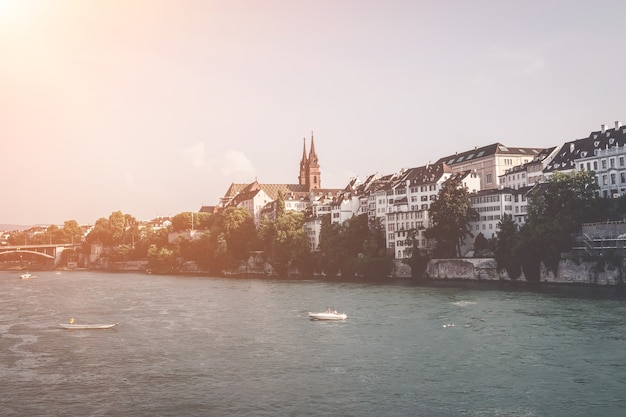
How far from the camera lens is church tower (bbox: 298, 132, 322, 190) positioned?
175m

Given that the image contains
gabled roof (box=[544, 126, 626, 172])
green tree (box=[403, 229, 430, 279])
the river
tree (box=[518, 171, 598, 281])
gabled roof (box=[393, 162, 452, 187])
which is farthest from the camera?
gabled roof (box=[393, 162, 452, 187])

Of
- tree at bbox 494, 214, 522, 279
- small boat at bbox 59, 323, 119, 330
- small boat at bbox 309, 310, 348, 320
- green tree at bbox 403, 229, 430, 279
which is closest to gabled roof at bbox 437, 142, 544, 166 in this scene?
green tree at bbox 403, 229, 430, 279

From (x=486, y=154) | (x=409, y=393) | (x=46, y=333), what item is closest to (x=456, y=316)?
(x=409, y=393)

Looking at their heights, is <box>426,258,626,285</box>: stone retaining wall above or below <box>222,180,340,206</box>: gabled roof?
below

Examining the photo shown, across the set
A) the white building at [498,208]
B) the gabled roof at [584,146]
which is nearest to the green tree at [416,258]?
the white building at [498,208]

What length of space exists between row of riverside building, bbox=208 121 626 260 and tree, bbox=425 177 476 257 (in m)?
2.53

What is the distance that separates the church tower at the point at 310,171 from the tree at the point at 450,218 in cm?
8584

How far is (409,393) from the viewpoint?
27.5 m

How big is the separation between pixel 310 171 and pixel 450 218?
93.8 metres

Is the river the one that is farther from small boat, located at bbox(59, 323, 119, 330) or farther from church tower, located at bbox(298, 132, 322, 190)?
church tower, located at bbox(298, 132, 322, 190)

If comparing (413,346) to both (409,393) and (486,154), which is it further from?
(486,154)

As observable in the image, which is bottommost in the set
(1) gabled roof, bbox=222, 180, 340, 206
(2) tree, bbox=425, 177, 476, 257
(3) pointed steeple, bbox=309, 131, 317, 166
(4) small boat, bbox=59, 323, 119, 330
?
(4) small boat, bbox=59, 323, 119, 330

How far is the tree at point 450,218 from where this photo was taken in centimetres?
8562

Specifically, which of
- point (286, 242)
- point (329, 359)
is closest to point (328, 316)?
point (329, 359)
